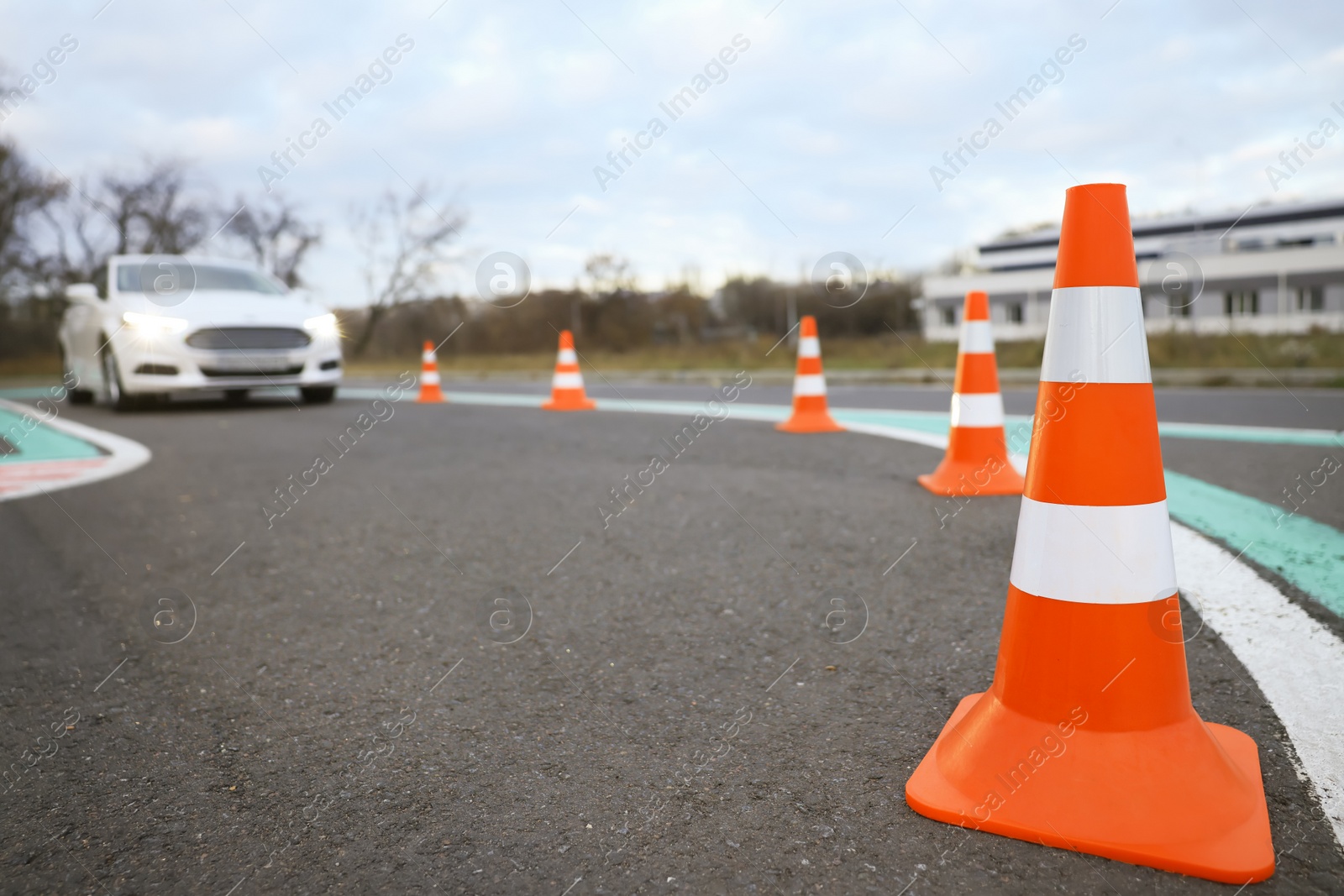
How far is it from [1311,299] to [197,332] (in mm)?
67430

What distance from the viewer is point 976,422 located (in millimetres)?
4832

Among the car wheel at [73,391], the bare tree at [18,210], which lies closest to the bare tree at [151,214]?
the bare tree at [18,210]

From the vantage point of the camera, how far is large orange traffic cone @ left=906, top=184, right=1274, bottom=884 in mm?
1663

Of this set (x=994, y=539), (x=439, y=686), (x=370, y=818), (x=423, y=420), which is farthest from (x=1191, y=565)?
(x=423, y=420)

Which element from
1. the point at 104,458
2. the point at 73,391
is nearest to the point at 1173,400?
the point at 104,458

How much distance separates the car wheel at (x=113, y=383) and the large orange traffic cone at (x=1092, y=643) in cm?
1073

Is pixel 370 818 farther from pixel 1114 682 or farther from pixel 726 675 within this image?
pixel 1114 682

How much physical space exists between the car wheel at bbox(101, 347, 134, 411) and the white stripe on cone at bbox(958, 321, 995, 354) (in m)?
9.21

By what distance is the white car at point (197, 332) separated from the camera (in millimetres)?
9867

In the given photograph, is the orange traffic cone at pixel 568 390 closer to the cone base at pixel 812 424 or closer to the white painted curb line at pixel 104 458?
the cone base at pixel 812 424

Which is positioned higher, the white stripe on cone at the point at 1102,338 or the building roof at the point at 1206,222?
the building roof at the point at 1206,222

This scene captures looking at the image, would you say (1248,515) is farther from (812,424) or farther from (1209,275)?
(1209,275)

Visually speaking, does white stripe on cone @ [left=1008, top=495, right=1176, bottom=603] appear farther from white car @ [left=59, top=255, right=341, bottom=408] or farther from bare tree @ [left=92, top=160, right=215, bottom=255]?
bare tree @ [left=92, top=160, right=215, bottom=255]

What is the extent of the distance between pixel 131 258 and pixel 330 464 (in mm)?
6266
